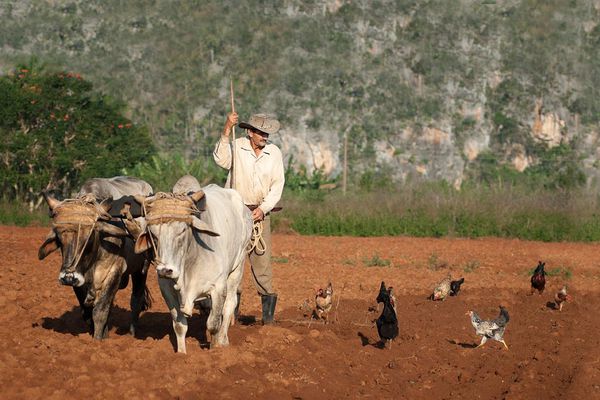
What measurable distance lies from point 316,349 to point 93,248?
2158mm

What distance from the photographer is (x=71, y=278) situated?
27.0 ft

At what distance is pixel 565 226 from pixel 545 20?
3071 cm

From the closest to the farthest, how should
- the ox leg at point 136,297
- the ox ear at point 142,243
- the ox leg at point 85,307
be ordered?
1. the ox ear at point 142,243
2. the ox leg at point 85,307
3. the ox leg at point 136,297

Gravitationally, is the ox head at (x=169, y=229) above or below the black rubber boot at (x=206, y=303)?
above

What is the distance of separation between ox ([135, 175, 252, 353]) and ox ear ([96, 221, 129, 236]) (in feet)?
2.23

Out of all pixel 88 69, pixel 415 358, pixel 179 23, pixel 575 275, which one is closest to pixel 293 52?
pixel 179 23

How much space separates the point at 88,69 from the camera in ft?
155

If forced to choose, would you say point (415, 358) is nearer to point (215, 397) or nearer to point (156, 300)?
point (215, 397)

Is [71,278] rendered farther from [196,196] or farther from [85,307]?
[196,196]

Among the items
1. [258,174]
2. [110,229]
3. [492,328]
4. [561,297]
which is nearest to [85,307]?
[110,229]

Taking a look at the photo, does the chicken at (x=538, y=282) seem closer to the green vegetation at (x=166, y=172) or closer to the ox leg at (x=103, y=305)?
the ox leg at (x=103, y=305)

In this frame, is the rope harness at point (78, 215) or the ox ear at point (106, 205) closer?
the rope harness at point (78, 215)

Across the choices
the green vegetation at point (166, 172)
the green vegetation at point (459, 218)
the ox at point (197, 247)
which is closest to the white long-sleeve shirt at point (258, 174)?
the ox at point (197, 247)

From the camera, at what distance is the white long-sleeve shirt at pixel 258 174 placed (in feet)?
31.9
